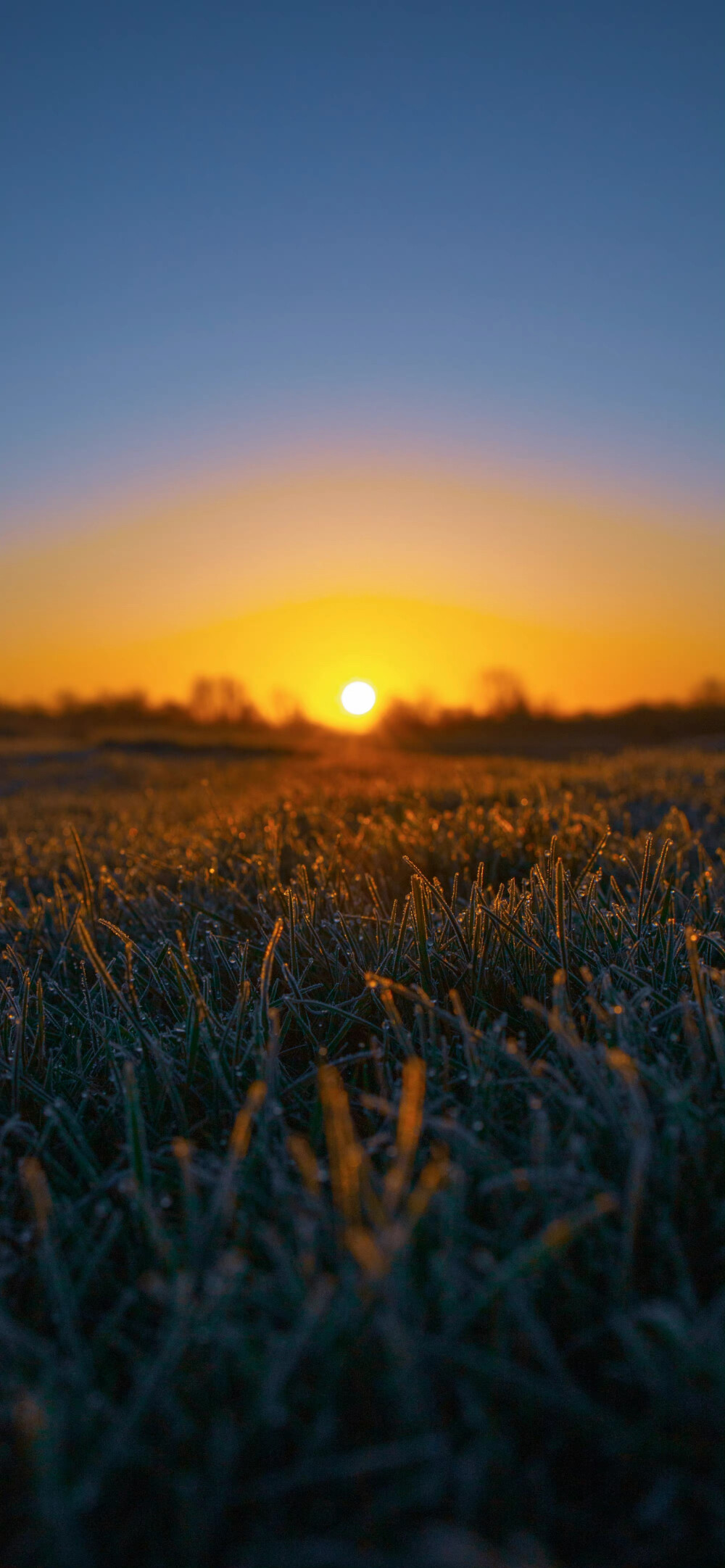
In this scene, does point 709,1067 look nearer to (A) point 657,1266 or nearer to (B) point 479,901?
(A) point 657,1266

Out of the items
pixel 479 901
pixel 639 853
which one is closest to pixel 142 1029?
pixel 479 901

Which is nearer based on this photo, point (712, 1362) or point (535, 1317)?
point (712, 1362)

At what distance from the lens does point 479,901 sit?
1.41 m

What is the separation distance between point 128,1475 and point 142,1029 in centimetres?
62

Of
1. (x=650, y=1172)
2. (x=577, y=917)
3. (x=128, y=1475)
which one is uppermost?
(x=577, y=917)

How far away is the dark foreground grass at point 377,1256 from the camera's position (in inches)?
24.1

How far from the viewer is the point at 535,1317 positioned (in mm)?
758

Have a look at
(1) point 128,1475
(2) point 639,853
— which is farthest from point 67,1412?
(2) point 639,853

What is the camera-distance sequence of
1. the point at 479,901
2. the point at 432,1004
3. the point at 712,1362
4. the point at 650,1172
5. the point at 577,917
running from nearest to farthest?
the point at 712,1362 < the point at 650,1172 < the point at 432,1004 < the point at 479,901 < the point at 577,917

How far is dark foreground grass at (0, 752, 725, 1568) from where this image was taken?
613 mm

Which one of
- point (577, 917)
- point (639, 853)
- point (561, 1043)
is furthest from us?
point (639, 853)

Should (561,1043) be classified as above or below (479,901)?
below

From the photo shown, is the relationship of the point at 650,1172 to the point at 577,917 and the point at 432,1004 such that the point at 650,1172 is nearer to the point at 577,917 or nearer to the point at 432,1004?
the point at 432,1004

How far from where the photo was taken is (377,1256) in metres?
0.66
